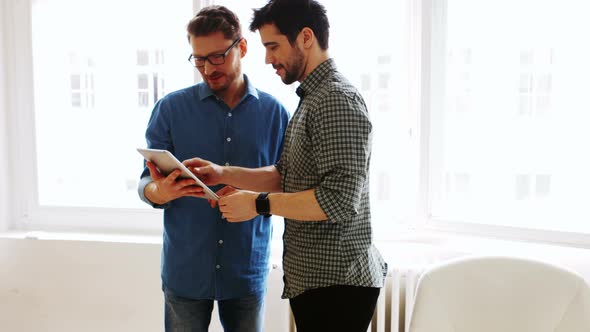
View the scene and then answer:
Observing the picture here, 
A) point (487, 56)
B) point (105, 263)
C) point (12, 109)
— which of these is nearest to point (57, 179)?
point (12, 109)

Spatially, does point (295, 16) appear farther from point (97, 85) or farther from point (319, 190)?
point (97, 85)

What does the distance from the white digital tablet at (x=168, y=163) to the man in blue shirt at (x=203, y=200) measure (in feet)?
0.49

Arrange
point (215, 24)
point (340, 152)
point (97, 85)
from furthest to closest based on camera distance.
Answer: point (97, 85)
point (215, 24)
point (340, 152)

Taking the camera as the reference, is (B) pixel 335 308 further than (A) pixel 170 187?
No

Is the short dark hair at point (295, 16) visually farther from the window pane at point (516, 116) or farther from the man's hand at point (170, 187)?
the window pane at point (516, 116)

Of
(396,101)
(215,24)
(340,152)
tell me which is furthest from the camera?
(396,101)

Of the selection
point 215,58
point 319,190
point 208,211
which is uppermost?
point 215,58

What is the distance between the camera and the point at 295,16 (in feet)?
4.82

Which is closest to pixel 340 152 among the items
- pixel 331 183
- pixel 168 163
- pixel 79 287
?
pixel 331 183

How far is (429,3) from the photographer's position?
2.36 meters

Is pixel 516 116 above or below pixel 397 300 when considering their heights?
above

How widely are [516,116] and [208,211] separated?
4.53 ft

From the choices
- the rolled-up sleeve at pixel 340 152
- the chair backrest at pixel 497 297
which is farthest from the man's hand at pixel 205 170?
the chair backrest at pixel 497 297

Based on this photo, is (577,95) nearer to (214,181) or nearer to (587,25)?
(587,25)
